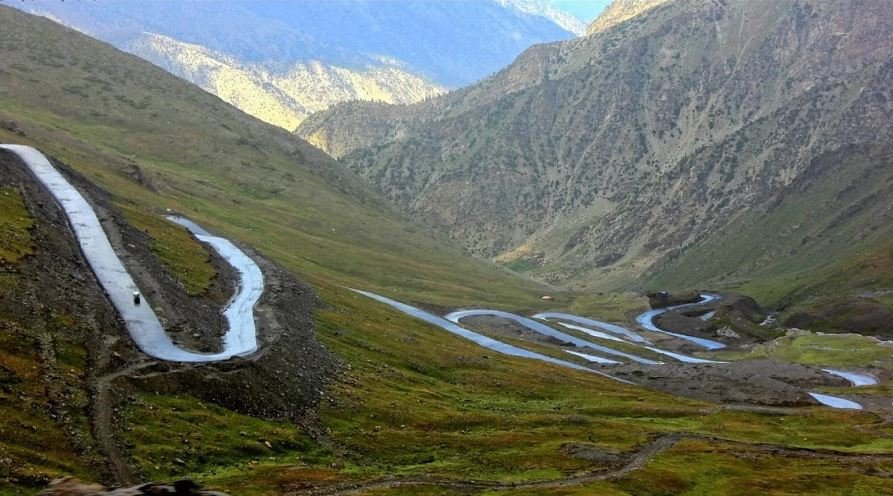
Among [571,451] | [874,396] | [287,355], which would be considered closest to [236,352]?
[287,355]

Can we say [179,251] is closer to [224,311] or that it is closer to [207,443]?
[224,311]

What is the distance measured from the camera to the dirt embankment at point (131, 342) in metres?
55.8

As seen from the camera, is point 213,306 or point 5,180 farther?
point 5,180

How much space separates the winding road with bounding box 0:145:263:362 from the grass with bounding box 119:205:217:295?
4.81 metres

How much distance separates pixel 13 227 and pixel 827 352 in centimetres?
16126

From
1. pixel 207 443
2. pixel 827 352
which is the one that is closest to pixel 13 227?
pixel 207 443

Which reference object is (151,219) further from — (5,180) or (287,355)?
(287,355)

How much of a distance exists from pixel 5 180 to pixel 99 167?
90.1 m

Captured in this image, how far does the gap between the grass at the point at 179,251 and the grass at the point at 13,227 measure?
1788 centimetres

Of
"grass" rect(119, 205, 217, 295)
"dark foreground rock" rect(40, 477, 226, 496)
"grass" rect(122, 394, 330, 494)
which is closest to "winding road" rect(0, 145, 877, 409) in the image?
"grass" rect(119, 205, 217, 295)

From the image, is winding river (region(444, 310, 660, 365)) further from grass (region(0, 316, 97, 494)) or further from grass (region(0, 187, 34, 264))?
grass (region(0, 316, 97, 494))

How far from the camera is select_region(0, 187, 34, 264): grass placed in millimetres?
71375

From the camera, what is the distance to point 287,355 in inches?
3061

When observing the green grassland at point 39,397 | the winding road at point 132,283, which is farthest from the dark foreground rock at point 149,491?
the winding road at point 132,283
